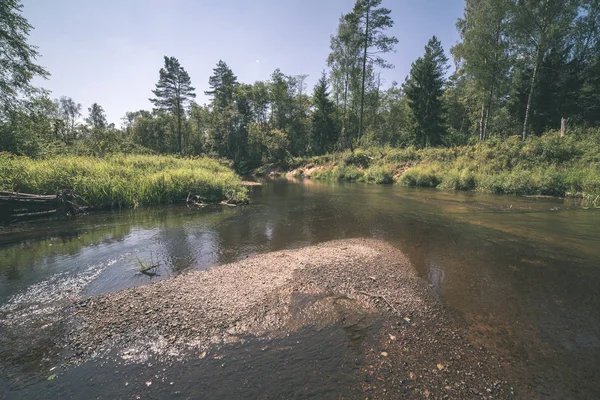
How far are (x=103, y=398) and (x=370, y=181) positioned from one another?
96.1ft

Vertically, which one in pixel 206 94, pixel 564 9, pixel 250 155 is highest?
pixel 206 94

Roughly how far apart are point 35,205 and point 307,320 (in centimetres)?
1245

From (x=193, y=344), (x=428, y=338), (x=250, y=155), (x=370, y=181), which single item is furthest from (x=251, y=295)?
(x=250, y=155)

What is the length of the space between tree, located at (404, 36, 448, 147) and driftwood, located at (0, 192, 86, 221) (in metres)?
34.1

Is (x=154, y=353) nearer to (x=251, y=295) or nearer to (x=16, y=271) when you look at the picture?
(x=251, y=295)

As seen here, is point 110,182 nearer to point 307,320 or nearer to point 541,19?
point 307,320

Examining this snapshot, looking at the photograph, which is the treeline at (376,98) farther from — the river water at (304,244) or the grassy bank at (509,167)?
the river water at (304,244)

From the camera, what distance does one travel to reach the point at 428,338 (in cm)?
364

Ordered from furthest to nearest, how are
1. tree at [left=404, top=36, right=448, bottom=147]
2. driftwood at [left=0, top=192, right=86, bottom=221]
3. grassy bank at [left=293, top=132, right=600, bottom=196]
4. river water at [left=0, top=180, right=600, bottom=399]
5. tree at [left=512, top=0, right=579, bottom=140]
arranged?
tree at [left=404, top=36, right=448, bottom=147] → tree at [left=512, top=0, right=579, bottom=140] → grassy bank at [left=293, top=132, right=600, bottom=196] → driftwood at [left=0, top=192, right=86, bottom=221] → river water at [left=0, top=180, right=600, bottom=399]

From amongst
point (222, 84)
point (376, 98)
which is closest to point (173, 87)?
point (222, 84)

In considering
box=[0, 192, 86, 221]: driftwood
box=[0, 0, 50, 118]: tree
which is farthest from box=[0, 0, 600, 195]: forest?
box=[0, 192, 86, 221]: driftwood

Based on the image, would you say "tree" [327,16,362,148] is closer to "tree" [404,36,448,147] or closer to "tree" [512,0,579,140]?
"tree" [404,36,448,147]

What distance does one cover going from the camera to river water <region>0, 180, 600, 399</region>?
2.95m

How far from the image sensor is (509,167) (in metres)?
20.9
